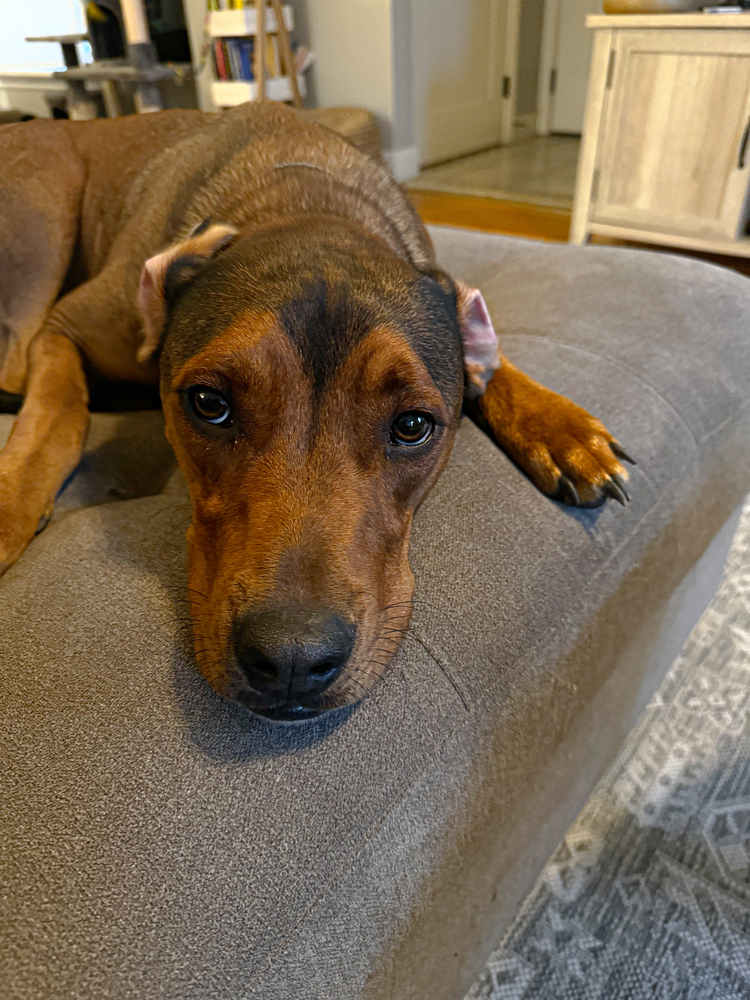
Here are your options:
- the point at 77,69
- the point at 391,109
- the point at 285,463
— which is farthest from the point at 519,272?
the point at 77,69

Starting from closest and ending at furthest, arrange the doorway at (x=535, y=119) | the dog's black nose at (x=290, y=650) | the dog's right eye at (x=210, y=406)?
the dog's black nose at (x=290, y=650), the dog's right eye at (x=210, y=406), the doorway at (x=535, y=119)

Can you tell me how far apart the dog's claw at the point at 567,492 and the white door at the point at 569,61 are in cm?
933

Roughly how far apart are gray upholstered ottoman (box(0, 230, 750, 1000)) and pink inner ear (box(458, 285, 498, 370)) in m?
0.18

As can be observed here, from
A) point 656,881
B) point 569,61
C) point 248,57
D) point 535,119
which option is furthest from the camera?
point 535,119

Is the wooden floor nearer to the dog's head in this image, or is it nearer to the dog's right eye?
the dog's head

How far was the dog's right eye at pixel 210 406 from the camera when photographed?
4.26 feet

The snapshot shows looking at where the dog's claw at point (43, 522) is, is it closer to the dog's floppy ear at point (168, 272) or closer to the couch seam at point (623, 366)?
the dog's floppy ear at point (168, 272)

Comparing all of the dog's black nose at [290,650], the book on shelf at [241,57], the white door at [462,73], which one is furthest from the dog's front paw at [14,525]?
the white door at [462,73]

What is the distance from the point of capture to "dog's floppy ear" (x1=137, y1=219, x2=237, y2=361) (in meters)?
1.54

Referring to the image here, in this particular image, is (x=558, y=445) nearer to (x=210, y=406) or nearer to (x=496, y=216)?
(x=210, y=406)

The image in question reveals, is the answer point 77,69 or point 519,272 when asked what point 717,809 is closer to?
point 519,272

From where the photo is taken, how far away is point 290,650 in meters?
1.01

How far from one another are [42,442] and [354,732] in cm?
A: 112

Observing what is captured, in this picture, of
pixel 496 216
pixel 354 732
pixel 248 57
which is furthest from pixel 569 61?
pixel 354 732
